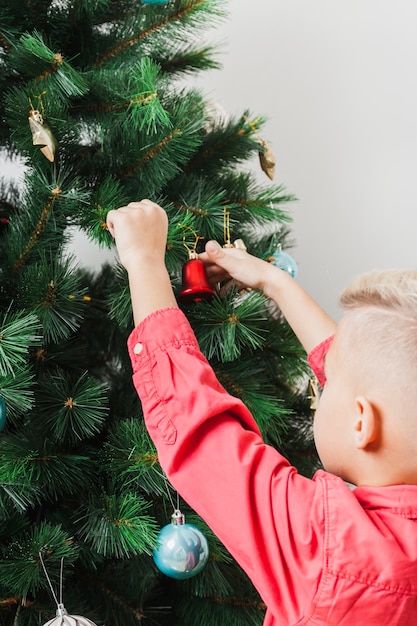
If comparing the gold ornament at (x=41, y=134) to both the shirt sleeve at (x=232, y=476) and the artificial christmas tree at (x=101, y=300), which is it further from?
the shirt sleeve at (x=232, y=476)

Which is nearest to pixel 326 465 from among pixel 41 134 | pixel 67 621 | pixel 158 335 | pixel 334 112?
pixel 158 335

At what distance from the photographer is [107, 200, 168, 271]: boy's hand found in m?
0.73

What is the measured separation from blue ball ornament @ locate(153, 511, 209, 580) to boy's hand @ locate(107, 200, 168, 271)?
12.6 inches

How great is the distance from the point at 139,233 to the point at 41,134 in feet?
0.51

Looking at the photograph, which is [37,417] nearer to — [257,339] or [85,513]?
[85,513]

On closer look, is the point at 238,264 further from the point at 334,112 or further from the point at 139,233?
the point at 334,112

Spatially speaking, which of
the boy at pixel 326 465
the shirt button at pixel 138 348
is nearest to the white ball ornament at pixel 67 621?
the boy at pixel 326 465

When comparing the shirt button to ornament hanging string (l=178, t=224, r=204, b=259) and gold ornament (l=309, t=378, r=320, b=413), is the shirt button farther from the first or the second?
gold ornament (l=309, t=378, r=320, b=413)

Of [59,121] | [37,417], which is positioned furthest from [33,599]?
[59,121]

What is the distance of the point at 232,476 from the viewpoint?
2.05ft

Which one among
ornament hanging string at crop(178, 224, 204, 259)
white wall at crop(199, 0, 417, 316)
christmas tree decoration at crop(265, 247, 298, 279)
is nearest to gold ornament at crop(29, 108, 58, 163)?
ornament hanging string at crop(178, 224, 204, 259)

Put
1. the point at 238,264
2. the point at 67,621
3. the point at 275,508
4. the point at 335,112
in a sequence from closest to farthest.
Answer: the point at 275,508
the point at 67,621
the point at 238,264
the point at 335,112

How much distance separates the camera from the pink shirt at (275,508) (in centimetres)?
59

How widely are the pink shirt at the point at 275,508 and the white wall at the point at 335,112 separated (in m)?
0.68
